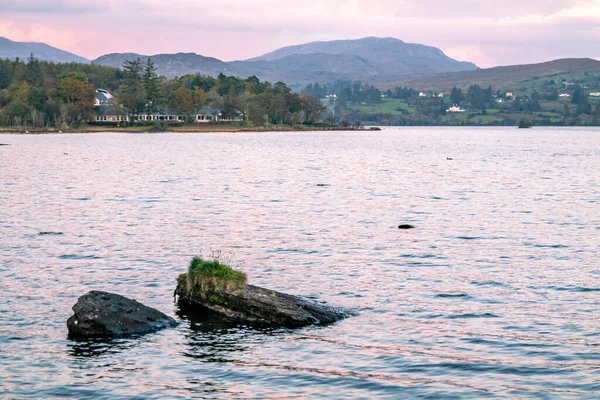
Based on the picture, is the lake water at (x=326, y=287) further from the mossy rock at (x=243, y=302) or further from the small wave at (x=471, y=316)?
the mossy rock at (x=243, y=302)

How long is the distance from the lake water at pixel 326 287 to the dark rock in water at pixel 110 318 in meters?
0.64

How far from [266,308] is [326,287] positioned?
6.22 m

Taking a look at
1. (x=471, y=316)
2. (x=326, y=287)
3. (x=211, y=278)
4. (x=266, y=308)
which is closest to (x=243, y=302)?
(x=266, y=308)

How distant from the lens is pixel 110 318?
2648cm

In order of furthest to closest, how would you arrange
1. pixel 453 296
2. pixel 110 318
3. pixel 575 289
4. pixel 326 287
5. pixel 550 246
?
1. pixel 550 246
2. pixel 326 287
3. pixel 575 289
4. pixel 453 296
5. pixel 110 318

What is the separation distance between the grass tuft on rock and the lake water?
1.43 meters

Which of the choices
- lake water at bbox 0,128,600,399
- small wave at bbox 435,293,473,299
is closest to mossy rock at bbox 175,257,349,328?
lake water at bbox 0,128,600,399

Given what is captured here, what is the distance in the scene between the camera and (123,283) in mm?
34219

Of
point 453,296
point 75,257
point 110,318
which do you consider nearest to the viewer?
point 110,318

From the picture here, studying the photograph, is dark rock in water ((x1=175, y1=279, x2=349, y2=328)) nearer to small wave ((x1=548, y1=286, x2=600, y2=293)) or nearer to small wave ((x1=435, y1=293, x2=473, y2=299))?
small wave ((x1=435, y1=293, x2=473, y2=299))

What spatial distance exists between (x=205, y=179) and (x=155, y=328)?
2713 inches

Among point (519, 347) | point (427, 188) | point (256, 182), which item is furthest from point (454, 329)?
point (256, 182)

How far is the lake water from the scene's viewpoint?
2209cm

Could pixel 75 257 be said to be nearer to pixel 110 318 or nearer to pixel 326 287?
pixel 326 287
